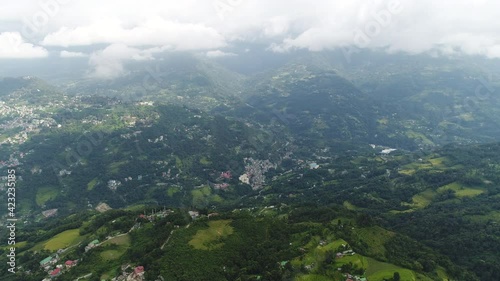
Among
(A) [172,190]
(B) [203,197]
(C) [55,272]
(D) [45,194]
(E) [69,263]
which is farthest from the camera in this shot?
(D) [45,194]

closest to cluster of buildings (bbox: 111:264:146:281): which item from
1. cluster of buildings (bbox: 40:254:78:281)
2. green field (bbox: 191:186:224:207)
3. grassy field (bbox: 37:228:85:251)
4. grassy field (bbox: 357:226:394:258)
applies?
cluster of buildings (bbox: 40:254:78:281)

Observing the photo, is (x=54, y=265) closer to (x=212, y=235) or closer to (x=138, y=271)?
(x=138, y=271)

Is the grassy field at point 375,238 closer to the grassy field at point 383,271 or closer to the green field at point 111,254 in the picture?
the grassy field at point 383,271

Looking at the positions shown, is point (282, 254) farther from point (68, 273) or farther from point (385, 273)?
point (68, 273)

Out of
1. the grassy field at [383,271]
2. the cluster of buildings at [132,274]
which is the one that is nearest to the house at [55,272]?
the cluster of buildings at [132,274]

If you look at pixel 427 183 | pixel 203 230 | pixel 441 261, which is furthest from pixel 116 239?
pixel 427 183

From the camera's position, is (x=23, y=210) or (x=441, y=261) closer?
(x=441, y=261)

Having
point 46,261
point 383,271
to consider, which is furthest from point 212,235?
point 46,261

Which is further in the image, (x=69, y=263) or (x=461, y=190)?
(x=461, y=190)
